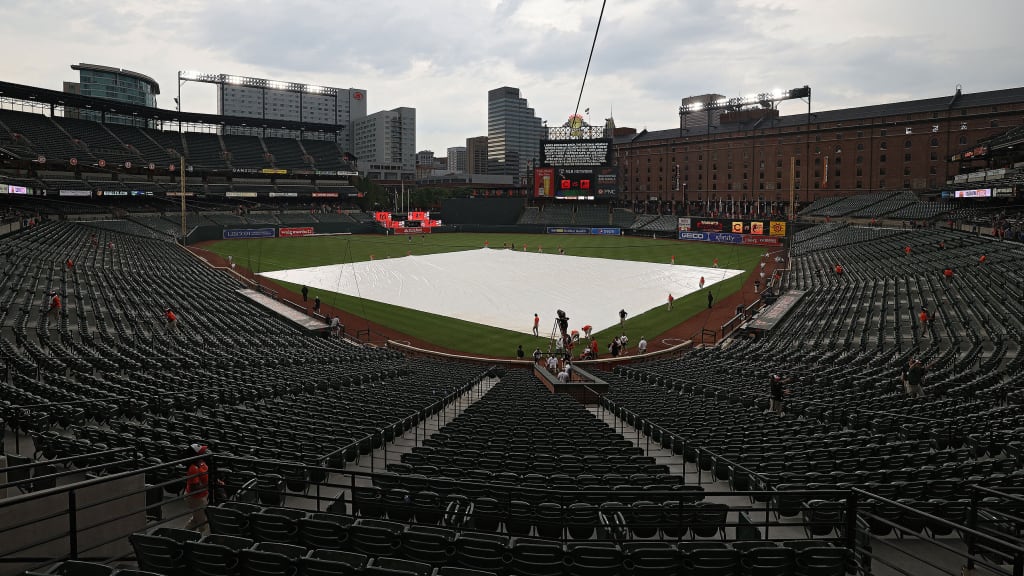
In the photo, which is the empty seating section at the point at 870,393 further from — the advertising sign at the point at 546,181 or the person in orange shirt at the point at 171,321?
the advertising sign at the point at 546,181

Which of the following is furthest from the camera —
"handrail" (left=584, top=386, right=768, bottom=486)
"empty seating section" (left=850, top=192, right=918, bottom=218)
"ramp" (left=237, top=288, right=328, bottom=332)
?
"empty seating section" (left=850, top=192, right=918, bottom=218)

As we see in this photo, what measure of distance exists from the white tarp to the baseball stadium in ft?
1.42

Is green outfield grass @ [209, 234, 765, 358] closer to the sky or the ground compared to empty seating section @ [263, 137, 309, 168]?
closer to the ground

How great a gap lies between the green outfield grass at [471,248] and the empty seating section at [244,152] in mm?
29015

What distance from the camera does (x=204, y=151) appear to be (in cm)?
10744

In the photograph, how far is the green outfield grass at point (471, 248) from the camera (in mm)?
35406

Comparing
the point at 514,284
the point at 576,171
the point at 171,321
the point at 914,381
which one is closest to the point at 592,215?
the point at 576,171

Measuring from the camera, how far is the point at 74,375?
16859 mm

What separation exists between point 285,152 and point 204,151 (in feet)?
53.1

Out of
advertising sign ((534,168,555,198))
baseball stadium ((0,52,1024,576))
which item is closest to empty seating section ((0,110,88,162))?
baseball stadium ((0,52,1024,576))

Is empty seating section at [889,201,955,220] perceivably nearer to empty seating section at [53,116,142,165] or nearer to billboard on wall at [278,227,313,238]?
billboard on wall at [278,227,313,238]

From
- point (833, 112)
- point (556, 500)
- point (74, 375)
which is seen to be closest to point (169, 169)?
point (74, 375)

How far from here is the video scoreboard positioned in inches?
3974

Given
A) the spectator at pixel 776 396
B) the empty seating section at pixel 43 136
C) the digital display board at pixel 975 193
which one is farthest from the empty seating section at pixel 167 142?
the digital display board at pixel 975 193
